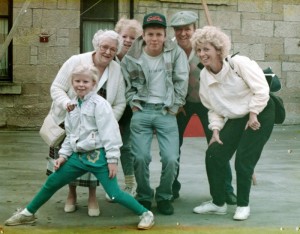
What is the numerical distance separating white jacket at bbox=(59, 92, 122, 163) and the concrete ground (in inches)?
27.6

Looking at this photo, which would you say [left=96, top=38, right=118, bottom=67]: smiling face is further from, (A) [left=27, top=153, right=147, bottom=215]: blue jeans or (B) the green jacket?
(A) [left=27, top=153, right=147, bottom=215]: blue jeans

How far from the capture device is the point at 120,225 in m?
5.83

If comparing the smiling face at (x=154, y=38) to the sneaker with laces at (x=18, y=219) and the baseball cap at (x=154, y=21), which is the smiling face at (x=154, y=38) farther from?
the sneaker with laces at (x=18, y=219)

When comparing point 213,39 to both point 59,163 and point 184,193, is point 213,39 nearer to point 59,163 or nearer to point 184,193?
point 59,163

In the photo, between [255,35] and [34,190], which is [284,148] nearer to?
[255,35]

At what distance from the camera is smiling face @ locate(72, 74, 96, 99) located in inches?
221

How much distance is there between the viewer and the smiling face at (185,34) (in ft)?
21.9

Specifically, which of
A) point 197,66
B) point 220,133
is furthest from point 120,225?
point 197,66

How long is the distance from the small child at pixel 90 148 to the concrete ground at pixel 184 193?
321 millimetres

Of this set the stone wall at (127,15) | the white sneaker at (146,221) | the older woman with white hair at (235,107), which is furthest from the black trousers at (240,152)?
the stone wall at (127,15)

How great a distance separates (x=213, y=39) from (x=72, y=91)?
133 centimetres

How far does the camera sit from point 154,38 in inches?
243

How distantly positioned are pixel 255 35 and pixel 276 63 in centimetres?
81

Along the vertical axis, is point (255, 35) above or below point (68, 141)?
above
